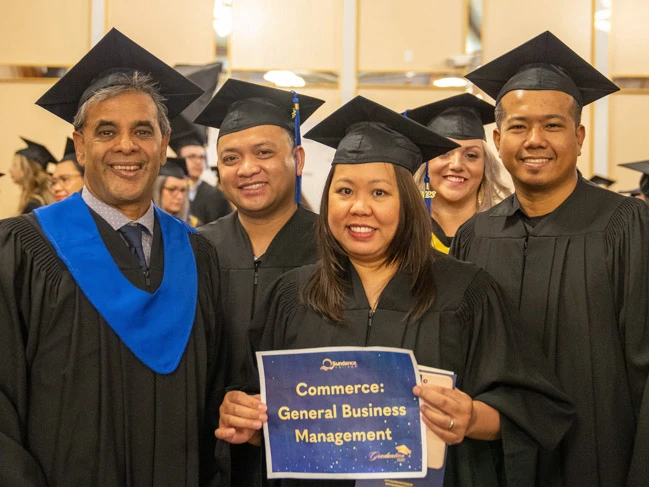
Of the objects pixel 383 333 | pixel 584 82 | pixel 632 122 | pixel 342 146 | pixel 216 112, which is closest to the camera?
pixel 383 333

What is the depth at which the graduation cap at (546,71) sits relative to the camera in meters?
3.02

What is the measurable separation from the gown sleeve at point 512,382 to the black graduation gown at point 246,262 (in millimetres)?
908

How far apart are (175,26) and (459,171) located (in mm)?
5580

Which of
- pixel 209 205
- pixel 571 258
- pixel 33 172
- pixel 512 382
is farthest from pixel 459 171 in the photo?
pixel 33 172

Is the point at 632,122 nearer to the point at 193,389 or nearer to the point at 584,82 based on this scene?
the point at 584,82

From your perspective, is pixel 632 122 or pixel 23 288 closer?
pixel 23 288

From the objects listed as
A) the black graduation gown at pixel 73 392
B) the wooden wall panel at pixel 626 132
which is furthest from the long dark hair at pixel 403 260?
the wooden wall panel at pixel 626 132

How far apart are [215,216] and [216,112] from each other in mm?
4081

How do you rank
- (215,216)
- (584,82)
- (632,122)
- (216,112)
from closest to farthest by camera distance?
(584,82)
(216,112)
(215,216)
(632,122)

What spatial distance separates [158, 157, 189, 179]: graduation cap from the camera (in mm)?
6629

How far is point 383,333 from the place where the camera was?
2436 mm

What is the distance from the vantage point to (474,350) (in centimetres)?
246

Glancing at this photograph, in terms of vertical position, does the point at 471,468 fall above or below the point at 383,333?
below

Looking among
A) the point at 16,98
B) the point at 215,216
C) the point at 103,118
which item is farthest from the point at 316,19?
the point at 103,118
